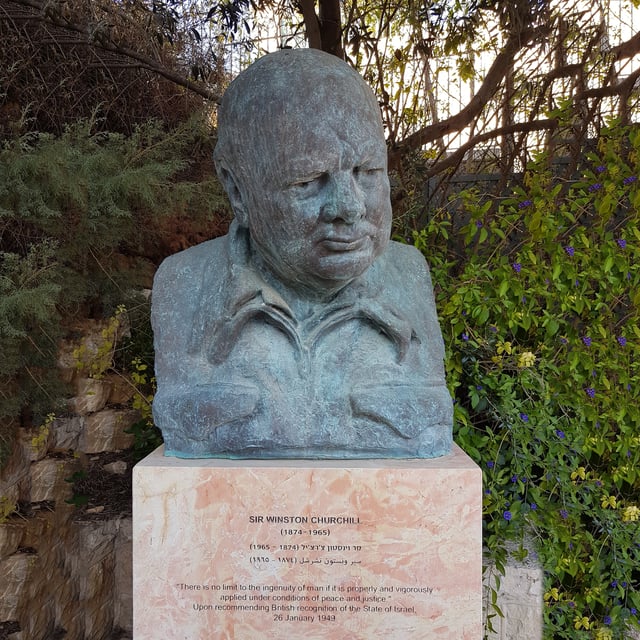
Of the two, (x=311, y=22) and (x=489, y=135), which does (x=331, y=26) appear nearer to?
(x=311, y=22)

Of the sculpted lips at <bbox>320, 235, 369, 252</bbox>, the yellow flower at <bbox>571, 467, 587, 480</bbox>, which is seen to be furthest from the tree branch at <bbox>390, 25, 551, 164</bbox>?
the sculpted lips at <bbox>320, 235, 369, 252</bbox>

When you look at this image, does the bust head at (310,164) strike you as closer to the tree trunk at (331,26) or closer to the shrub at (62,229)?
the shrub at (62,229)

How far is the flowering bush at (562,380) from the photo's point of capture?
2.47 metres

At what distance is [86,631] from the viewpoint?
297cm

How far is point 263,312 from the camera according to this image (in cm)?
172

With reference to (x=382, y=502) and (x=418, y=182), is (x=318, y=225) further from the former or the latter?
(x=418, y=182)

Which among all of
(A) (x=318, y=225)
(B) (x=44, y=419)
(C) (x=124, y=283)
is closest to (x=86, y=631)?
(B) (x=44, y=419)

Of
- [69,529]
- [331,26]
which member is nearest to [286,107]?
[331,26]

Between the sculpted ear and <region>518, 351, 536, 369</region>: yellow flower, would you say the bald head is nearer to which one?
the sculpted ear

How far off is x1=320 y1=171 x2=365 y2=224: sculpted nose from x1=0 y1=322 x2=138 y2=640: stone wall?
1.95m

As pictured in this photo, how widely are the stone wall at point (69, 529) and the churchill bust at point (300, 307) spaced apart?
1.49m

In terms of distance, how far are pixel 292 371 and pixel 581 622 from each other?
163cm

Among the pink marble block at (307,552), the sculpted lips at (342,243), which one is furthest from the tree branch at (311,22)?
the pink marble block at (307,552)

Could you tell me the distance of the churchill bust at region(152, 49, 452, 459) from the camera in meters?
1.55
